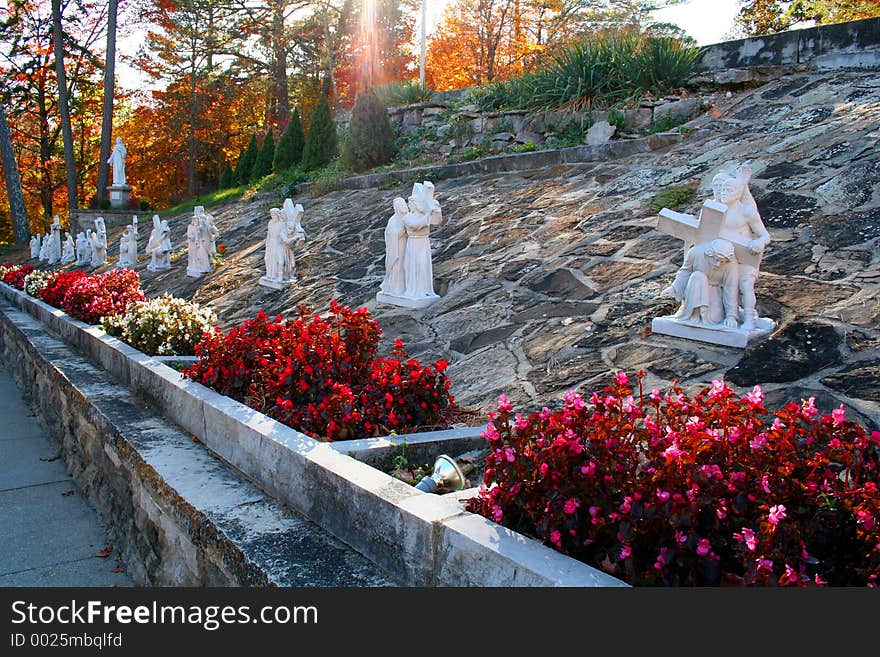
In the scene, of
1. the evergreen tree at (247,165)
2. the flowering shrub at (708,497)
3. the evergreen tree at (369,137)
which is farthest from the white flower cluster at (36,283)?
the flowering shrub at (708,497)

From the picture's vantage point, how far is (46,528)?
4.48 m

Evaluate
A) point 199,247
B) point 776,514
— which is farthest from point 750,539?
point 199,247

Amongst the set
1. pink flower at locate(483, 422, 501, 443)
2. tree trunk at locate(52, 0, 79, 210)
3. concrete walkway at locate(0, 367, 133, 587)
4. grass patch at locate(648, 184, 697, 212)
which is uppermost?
tree trunk at locate(52, 0, 79, 210)

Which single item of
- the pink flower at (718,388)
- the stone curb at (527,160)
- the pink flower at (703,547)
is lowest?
the pink flower at (703,547)

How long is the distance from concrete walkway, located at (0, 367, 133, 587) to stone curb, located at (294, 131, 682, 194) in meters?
7.79

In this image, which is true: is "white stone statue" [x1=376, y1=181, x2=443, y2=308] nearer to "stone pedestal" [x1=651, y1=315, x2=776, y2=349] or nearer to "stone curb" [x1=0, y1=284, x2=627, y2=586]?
"stone pedestal" [x1=651, y1=315, x2=776, y2=349]

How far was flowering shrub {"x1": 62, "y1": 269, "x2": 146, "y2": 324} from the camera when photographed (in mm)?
8062

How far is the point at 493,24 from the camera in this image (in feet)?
79.1

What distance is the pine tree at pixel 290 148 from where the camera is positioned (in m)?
20.7

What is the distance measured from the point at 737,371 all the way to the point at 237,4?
28.4m

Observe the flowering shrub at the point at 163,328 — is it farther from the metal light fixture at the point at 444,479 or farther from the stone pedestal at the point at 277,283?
the metal light fixture at the point at 444,479

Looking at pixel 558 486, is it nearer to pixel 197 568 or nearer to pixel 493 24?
pixel 197 568

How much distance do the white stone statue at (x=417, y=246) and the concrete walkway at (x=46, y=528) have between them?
3.70 metres

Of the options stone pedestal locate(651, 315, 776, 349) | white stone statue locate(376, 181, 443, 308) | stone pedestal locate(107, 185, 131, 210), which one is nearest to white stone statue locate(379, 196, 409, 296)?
white stone statue locate(376, 181, 443, 308)
